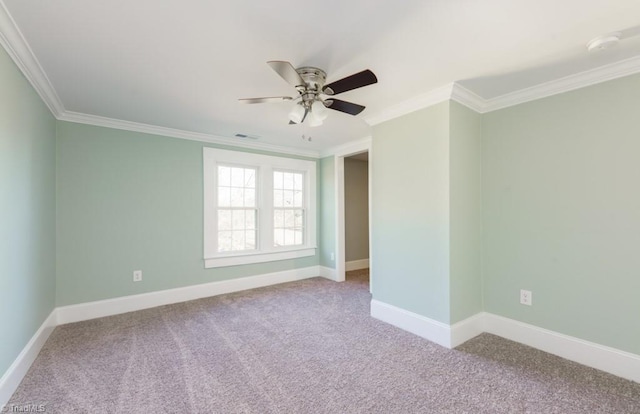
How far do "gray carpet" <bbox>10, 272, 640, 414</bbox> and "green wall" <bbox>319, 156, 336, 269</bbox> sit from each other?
6.56ft

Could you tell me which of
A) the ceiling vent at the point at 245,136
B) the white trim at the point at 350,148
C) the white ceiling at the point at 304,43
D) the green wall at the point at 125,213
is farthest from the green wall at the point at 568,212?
the green wall at the point at 125,213

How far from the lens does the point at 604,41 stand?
1.80 m

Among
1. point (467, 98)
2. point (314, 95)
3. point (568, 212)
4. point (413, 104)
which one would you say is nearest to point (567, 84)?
point (467, 98)

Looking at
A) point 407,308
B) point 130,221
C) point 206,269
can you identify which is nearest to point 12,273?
point 130,221

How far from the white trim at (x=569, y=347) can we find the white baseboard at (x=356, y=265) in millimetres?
Answer: 3127

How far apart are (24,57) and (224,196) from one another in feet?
8.52

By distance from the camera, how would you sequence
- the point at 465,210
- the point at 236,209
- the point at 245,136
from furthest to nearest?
the point at 236,209 → the point at 245,136 → the point at 465,210

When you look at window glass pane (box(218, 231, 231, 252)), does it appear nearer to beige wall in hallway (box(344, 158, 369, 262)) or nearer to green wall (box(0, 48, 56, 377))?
green wall (box(0, 48, 56, 377))

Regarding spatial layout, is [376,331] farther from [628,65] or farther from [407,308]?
[628,65]

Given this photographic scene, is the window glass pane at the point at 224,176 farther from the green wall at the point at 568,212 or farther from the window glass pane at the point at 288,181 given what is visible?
the green wall at the point at 568,212

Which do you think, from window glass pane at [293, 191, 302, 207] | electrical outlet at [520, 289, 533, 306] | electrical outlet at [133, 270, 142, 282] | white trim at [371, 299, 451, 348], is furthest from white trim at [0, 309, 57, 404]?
electrical outlet at [520, 289, 533, 306]

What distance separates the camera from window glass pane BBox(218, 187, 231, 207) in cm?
429

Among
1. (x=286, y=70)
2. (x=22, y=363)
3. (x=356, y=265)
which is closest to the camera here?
(x=286, y=70)

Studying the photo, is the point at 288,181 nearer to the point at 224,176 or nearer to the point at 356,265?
the point at 224,176
